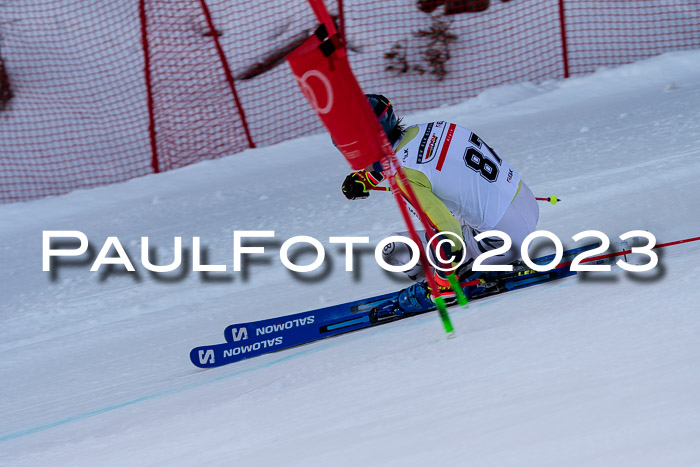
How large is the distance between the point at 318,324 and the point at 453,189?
45.8 inches

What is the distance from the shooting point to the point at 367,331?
13.9 feet

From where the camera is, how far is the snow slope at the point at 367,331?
253 cm

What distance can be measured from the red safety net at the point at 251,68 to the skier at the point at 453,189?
504 cm

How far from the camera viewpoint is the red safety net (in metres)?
9.81

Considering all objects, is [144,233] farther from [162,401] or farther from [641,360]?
[641,360]

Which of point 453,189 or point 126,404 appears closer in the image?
point 453,189

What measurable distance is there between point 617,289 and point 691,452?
145cm

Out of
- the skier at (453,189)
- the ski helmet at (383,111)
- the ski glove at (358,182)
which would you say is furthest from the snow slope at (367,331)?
the ski helmet at (383,111)

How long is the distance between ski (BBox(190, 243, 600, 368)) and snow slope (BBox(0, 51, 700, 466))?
104 mm

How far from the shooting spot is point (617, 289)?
3.47 meters

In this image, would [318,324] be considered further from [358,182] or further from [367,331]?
[358,182]

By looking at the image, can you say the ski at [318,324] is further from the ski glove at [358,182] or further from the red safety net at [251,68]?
the red safety net at [251,68]

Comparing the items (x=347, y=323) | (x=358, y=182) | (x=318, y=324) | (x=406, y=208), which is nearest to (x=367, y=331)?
(x=347, y=323)

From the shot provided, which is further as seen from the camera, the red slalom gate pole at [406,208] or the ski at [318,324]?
the ski at [318,324]
